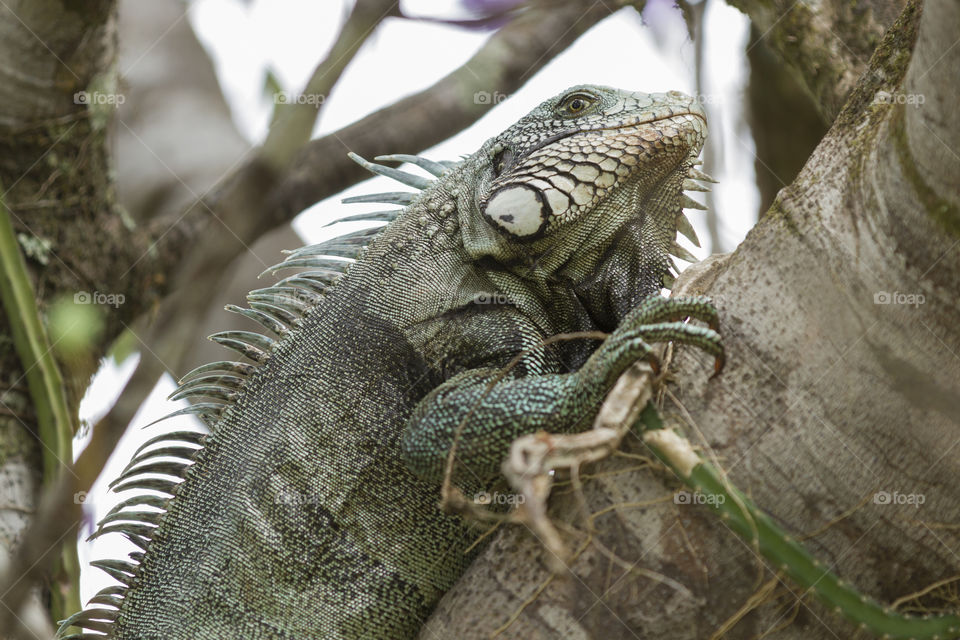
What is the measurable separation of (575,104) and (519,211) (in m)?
0.68

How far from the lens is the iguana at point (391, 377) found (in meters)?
3.69

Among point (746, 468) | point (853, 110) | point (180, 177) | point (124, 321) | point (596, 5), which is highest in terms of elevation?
point (596, 5)

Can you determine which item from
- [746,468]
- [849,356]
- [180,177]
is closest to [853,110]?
[849,356]

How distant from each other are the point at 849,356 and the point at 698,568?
79 centimetres

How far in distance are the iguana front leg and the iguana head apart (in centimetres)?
70

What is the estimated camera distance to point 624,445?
8.97ft

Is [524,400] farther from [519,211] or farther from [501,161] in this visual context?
[501,161]

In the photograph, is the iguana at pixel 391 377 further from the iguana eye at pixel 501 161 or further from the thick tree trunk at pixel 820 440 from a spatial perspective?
the thick tree trunk at pixel 820 440

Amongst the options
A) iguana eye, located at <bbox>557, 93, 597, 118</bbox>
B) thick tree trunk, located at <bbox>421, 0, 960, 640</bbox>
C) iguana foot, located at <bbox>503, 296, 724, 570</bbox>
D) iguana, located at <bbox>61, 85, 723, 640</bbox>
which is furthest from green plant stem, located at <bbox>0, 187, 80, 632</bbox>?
iguana foot, located at <bbox>503, 296, 724, 570</bbox>

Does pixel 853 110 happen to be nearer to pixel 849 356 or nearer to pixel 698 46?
pixel 849 356

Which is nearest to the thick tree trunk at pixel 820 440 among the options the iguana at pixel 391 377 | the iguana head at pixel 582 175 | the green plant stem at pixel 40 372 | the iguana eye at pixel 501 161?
the iguana at pixel 391 377

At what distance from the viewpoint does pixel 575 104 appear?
4113mm

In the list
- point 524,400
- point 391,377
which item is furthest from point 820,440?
point 391,377

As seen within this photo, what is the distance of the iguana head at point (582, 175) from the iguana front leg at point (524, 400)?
0.70 meters
